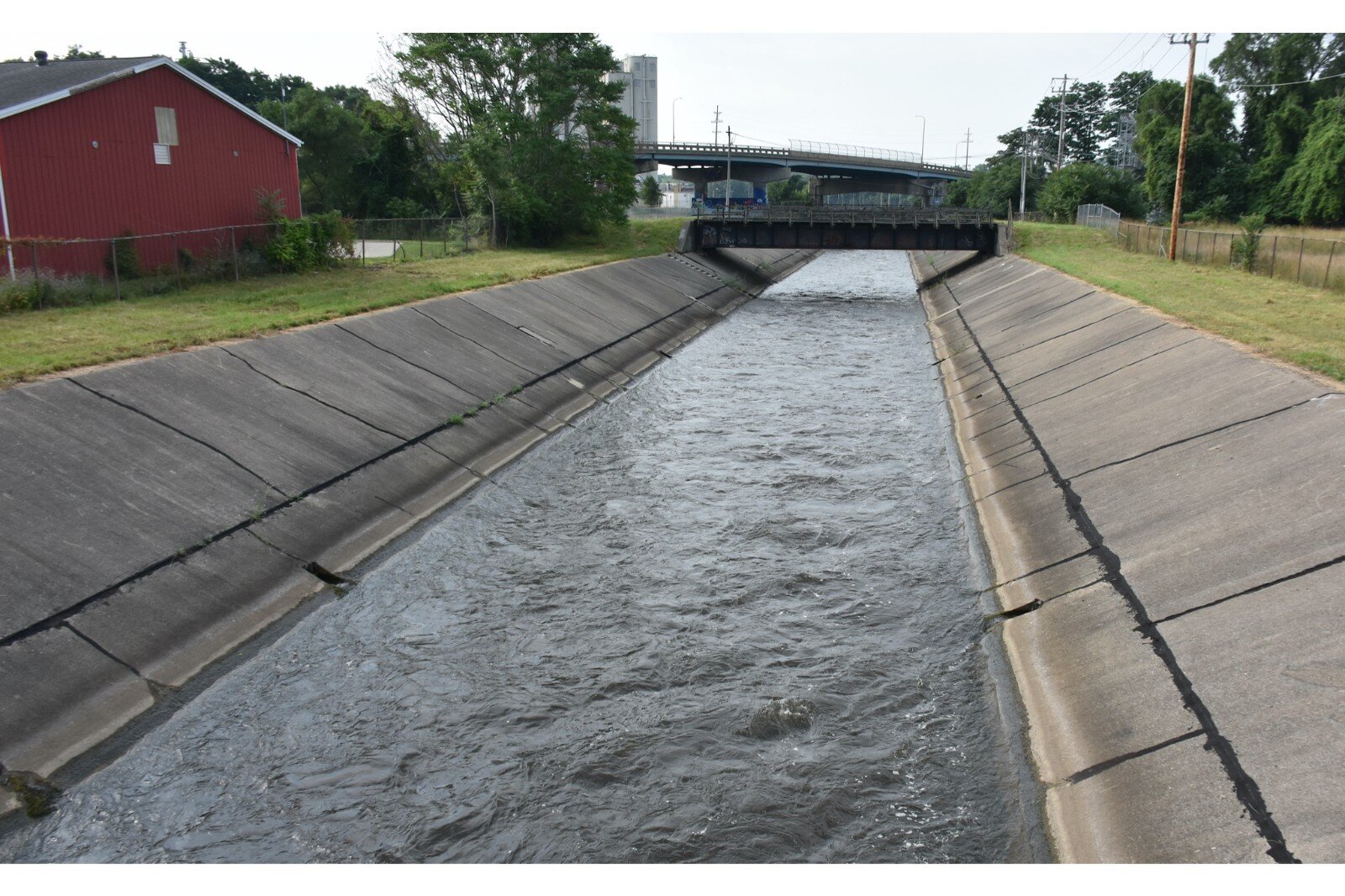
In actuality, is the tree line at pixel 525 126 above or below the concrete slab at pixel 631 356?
above

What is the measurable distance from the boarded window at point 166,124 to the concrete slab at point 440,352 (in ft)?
37.9

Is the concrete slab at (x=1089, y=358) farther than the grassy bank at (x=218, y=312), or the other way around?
the concrete slab at (x=1089, y=358)

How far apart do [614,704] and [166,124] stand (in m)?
29.0

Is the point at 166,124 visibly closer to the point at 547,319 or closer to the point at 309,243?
the point at 309,243

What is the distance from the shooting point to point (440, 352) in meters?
25.8

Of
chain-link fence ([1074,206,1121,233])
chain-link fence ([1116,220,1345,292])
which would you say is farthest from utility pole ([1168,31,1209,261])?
chain-link fence ([1074,206,1121,233])

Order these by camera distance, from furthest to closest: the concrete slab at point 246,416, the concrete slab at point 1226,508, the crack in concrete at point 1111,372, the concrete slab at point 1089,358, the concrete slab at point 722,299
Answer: the concrete slab at point 722,299, the concrete slab at point 1089,358, the crack in concrete at point 1111,372, the concrete slab at point 246,416, the concrete slab at point 1226,508

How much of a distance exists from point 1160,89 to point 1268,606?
3260 inches

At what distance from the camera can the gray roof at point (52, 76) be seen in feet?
93.5

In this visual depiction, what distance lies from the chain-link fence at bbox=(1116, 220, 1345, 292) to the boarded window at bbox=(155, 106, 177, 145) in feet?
119

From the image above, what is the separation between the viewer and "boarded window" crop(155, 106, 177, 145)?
3200 centimetres

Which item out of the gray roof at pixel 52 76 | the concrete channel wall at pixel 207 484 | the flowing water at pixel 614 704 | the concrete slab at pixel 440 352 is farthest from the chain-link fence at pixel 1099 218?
the gray roof at pixel 52 76

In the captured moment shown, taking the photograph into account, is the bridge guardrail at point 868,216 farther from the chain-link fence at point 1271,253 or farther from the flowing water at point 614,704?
the flowing water at point 614,704

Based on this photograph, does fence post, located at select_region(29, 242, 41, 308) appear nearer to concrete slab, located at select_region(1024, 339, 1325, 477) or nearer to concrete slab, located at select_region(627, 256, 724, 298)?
concrete slab, located at select_region(1024, 339, 1325, 477)
